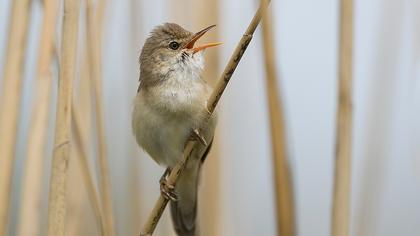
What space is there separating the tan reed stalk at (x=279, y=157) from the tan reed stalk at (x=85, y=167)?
21.3 inches

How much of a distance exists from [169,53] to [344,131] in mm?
867

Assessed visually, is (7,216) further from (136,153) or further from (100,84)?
(136,153)

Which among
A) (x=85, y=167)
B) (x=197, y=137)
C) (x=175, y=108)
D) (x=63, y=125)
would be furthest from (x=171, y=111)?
(x=63, y=125)

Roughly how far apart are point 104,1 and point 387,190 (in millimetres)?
1233

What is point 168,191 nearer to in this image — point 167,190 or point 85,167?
point 167,190

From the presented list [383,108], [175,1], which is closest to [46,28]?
[175,1]

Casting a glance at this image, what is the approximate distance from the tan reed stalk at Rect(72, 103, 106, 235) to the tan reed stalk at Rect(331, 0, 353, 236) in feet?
2.30

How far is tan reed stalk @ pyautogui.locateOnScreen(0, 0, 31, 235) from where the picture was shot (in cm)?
153

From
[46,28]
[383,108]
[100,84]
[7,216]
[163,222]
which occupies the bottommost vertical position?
[163,222]

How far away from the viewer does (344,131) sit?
1498mm

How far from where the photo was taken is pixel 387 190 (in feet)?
6.68

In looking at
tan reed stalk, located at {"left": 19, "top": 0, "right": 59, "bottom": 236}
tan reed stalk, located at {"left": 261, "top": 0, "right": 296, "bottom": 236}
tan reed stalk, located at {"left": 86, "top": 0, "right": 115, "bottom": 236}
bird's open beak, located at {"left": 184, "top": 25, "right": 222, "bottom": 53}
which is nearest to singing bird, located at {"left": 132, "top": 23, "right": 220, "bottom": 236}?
bird's open beak, located at {"left": 184, "top": 25, "right": 222, "bottom": 53}

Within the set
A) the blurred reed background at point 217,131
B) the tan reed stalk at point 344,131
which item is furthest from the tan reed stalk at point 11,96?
the tan reed stalk at point 344,131

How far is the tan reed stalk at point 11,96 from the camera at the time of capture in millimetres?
1527
